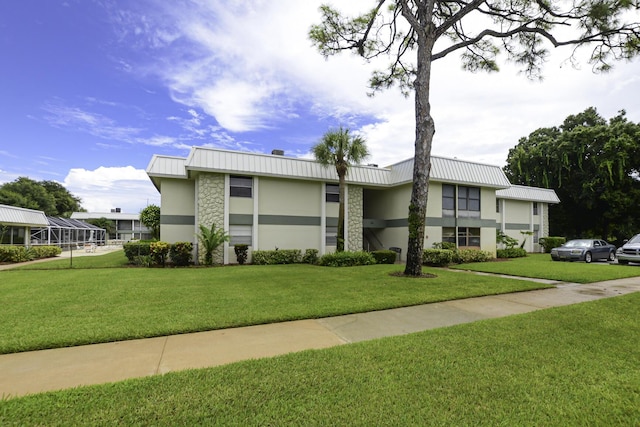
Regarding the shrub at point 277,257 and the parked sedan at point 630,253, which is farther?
the shrub at point 277,257

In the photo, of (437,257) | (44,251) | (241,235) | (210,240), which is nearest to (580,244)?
(437,257)

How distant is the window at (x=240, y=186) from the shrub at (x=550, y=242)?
2422 cm

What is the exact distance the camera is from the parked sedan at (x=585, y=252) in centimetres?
1684

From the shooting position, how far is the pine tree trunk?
11.5m

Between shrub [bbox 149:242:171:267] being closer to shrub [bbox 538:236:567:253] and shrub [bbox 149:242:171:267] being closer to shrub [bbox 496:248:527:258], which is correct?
shrub [bbox 496:248:527:258]

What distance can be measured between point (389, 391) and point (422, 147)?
33.6ft

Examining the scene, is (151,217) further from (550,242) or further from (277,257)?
Answer: (550,242)

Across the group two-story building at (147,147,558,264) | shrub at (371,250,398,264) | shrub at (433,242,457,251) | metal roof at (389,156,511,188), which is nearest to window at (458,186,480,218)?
two-story building at (147,147,558,264)

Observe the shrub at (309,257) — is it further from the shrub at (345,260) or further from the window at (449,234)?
the window at (449,234)

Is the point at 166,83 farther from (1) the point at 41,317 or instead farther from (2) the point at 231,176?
(1) the point at 41,317

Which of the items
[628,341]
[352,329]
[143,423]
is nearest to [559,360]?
[628,341]

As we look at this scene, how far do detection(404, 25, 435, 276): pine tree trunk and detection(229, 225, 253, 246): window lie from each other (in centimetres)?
831

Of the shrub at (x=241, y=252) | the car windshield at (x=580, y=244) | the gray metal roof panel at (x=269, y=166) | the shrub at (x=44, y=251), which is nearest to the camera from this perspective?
the gray metal roof panel at (x=269, y=166)

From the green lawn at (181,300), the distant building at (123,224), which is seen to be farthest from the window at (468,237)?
the distant building at (123,224)
